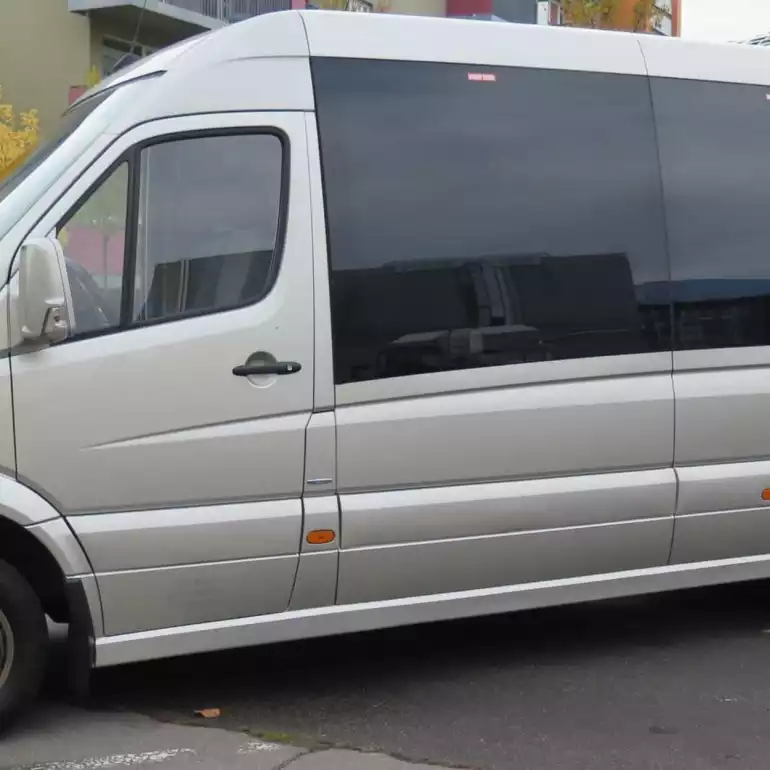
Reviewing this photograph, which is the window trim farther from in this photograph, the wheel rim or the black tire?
the wheel rim

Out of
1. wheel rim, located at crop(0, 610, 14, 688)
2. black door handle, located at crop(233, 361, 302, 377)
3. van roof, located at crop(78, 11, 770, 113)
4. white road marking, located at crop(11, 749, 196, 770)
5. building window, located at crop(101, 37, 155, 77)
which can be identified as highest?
building window, located at crop(101, 37, 155, 77)

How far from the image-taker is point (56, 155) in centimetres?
468

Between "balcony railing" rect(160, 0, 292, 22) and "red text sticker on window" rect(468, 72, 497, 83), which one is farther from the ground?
"balcony railing" rect(160, 0, 292, 22)

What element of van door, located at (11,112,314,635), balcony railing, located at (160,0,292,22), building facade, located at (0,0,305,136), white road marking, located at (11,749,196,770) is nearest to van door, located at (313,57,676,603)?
van door, located at (11,112,314,635)

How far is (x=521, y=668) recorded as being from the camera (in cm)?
563

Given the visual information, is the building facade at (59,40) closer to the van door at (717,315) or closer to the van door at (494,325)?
the van door at (717,315)

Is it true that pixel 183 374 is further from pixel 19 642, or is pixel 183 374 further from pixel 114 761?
pixel 114 761

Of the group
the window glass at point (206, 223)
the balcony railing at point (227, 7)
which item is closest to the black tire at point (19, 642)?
the window glass at point (206, 223)

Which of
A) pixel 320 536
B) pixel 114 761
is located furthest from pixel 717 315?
pixel 114 761

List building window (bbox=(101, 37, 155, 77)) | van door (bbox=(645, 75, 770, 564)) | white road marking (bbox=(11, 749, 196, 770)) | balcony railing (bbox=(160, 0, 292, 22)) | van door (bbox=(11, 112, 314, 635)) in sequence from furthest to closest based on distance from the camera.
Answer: balcony railing (bbox=(160, 0, 292, 22))
building window (bbox=(101, 37, 155, 77))
van door (bbox=(645, 75, 770, 564))
van door (bbox=(11, 112, 314, 635))
white road marking (bbox=(11, 749, 196, 770))

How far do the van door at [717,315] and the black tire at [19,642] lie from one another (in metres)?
2.92

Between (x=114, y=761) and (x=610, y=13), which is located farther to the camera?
(x=610, y=13)

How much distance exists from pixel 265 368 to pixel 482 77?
1684 mm

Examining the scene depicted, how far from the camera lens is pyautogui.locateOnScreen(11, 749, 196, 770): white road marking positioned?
4391 mm
